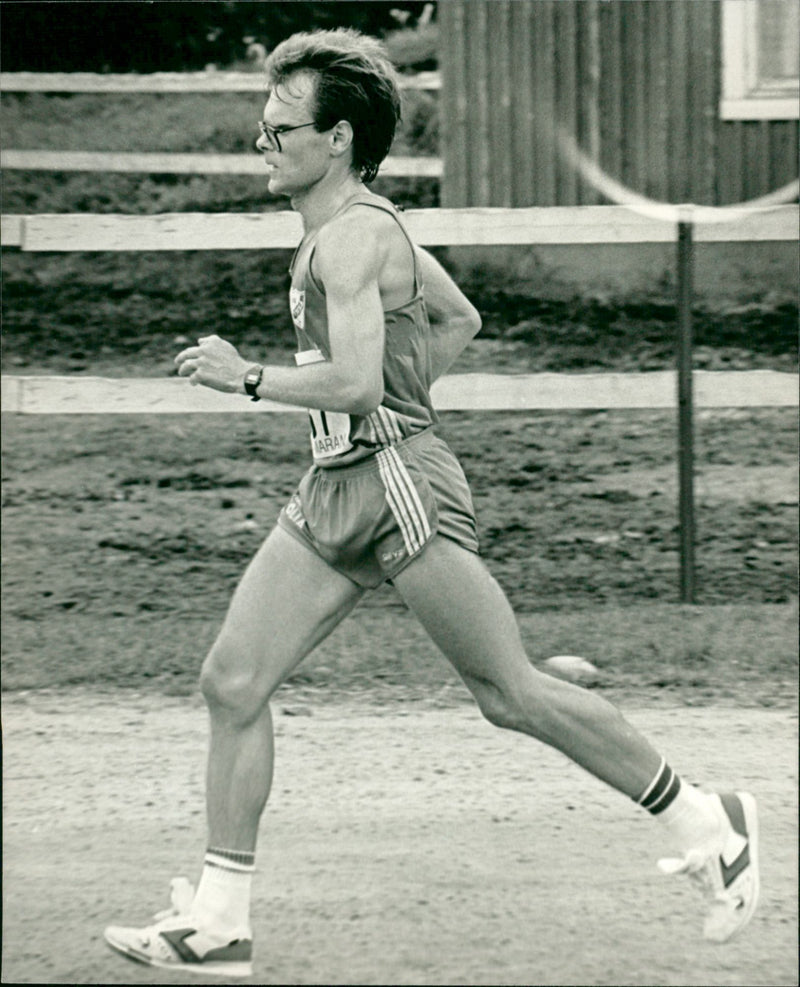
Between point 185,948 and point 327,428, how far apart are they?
3.69 ft

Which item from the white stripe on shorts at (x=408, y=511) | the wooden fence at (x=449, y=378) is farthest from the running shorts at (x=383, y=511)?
the wooden fence at (x=449, y=378)

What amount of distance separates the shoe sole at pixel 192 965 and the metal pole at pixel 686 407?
4.02m

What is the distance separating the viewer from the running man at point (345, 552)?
3.67 meters

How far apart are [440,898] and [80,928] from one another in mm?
837

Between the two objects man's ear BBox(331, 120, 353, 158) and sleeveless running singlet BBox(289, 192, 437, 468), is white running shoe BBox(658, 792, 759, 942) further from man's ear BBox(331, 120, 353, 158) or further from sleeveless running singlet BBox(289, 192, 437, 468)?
man's ear BBox(331, 120, 353, 158)

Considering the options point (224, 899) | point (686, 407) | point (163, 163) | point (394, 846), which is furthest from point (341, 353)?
point (163, 163)

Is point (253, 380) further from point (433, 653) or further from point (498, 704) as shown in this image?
point (433, 653)

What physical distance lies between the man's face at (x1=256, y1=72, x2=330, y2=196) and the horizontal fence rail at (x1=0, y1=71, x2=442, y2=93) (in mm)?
7371

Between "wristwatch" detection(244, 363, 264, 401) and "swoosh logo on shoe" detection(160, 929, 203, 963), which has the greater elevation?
"wristwatch" detection(244, 363, 264, 401)

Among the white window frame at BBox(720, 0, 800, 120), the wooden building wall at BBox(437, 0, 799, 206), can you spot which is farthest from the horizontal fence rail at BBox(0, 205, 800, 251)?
the wooden building wall at BBox(437, 0, 799, 206)

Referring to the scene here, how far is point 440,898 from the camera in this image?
13.7 feet

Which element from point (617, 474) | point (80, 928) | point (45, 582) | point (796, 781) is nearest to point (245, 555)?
point (45, 582)

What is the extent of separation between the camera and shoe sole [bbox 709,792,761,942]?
12.5ft

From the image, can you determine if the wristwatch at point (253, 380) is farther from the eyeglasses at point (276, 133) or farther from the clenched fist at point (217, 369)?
the eyeglasses at point (276, 133)
